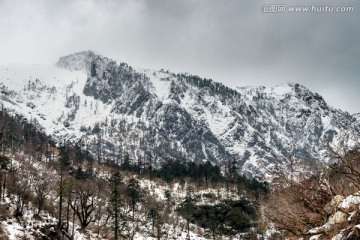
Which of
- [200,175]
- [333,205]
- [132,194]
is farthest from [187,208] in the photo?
[333,205]

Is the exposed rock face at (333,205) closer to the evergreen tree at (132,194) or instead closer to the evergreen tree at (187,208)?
the evergreen tree at (132,194)

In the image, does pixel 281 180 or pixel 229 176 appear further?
pixel 229 176

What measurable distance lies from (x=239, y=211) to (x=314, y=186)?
9202cm

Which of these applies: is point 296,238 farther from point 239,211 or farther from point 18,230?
point 239,211

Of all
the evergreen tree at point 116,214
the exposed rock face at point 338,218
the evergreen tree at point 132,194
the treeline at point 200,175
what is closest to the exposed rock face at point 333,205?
the exposed rock face at point 338,218

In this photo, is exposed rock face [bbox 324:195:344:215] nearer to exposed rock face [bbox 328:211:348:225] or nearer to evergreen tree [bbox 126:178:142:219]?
exposed rock face [bbox 328:211:348:225]

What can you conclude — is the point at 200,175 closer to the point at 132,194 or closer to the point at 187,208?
the point at 187,208

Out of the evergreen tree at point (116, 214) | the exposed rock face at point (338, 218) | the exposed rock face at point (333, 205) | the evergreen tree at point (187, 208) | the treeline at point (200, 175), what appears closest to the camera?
the exposed rock face at point (338, 218)

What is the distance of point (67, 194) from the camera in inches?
2504

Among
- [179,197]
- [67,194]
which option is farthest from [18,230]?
[179,197]

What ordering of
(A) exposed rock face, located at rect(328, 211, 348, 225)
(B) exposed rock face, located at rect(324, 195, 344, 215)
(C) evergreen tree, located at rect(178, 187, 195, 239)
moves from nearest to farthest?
1. (A) exposed rock face, located at rect(328, 211, 348, 225)
2. (B) exposed rock face, located at rect(324, 195, 344, 215)
3. (C) evergreen tree, located at rect(178, 187, 195, 239)

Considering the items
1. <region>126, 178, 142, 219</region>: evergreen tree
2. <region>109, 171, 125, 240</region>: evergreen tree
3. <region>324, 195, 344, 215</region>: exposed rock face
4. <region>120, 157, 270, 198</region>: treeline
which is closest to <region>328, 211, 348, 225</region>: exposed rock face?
<region>324, 195, 344, 215</region>: exposed rock face

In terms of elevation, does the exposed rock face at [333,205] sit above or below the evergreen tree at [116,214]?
above

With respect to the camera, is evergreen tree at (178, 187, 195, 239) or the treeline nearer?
evergreen tree at (178, 187, 195, 239)
